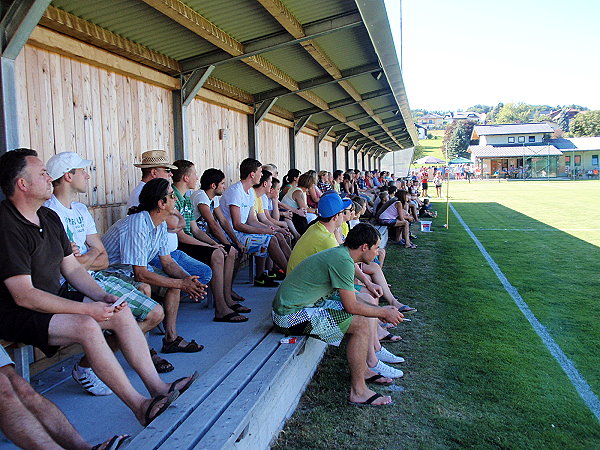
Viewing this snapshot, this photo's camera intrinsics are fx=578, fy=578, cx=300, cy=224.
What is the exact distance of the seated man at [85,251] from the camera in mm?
3531

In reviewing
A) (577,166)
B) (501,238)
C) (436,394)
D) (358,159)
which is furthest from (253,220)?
(577,166)

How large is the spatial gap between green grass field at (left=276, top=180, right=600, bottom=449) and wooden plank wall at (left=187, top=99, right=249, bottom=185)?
3141 mm

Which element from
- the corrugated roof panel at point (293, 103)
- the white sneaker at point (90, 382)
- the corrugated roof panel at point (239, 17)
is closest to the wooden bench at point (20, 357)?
the white sneaker at point (90, 382)

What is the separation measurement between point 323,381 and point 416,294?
10.8 ft

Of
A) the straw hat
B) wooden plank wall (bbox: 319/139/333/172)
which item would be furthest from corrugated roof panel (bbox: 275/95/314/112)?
the straw hat

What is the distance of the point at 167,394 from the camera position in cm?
292

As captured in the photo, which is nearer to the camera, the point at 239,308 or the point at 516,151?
the point at 239,308

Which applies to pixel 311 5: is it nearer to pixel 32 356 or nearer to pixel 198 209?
pixel 198 209

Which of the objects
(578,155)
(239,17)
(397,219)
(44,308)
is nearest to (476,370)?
(44,308)

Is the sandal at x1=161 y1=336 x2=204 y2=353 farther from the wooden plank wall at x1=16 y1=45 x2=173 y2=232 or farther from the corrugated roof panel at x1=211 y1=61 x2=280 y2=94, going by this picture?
the corrugated roof panel at x1=211 y1=61 x2=280 y2=94

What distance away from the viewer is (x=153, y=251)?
4.27 m

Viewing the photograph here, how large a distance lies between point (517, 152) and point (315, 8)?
220ft

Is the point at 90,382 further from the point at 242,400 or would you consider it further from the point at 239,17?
the point at 239,17

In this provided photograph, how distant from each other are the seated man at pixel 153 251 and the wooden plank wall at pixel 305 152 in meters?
9.59
